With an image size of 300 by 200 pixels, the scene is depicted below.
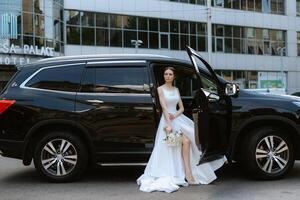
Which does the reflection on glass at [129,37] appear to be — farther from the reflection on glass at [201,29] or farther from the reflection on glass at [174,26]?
the reflection on glass at [201,29]

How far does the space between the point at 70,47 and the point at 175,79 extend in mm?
32417

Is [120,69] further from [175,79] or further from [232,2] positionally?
[232,2]

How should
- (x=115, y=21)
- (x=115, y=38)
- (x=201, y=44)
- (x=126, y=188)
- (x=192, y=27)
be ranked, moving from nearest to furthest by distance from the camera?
(x=126, y=188), (x=115, y=38), (x=115, y=21), (x=192, y=27), (x=201, y=44)

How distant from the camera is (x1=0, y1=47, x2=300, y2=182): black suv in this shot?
300 inches

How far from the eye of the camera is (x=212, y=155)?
724cm

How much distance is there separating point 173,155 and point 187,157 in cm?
21

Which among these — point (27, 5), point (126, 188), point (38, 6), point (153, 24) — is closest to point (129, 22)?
point (153, 24)

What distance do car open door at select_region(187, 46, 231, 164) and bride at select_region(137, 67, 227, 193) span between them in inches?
9.4

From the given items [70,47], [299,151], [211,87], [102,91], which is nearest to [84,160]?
[102,91]

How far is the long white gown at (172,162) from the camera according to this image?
738cm

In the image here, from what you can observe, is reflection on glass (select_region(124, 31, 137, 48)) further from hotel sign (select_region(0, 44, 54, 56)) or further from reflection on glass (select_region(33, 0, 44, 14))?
reflection on glass (select_region(33, 0, 44, 14))

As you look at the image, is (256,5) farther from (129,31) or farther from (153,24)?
(129,31)

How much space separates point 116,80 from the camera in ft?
25.6

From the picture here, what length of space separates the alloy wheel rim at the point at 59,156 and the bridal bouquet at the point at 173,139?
54.7 inches
